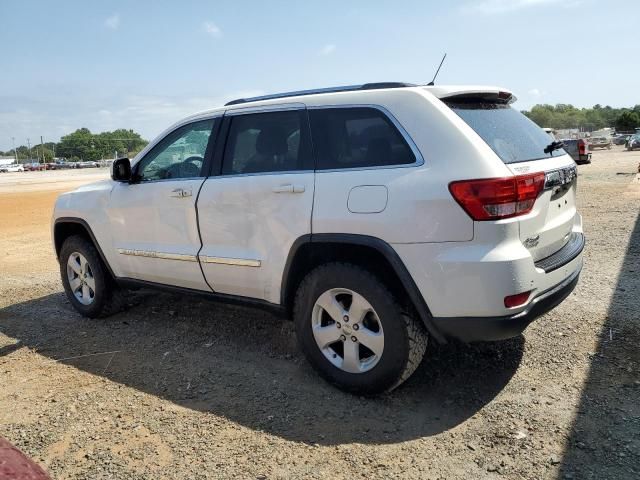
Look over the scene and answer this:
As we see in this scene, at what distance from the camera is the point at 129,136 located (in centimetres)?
15262

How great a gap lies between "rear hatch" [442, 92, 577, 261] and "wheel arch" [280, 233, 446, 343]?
0.68m

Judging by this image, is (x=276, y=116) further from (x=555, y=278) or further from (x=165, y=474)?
(x=165, y=474)

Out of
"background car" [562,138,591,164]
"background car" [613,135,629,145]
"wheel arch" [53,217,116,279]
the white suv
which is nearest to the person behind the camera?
the white suv

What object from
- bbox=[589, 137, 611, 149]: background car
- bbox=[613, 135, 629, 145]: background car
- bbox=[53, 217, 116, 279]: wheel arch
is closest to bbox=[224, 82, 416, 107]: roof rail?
bbox=[53, 217, 116, 279]: wheel arch

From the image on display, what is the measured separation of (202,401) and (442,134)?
2.25 metres

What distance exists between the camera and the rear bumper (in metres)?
2.89

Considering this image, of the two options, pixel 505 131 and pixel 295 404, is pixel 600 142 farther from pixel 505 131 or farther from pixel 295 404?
pixel 295 404

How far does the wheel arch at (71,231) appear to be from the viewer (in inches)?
196

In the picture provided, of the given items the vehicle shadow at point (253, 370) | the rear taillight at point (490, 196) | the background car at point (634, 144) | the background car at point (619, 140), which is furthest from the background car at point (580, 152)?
the background car at point (619, 140)

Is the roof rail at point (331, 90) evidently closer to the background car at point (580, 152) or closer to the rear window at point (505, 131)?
the rear window at point (505, 131)

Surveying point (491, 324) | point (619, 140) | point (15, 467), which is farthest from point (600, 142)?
point (15, 467)

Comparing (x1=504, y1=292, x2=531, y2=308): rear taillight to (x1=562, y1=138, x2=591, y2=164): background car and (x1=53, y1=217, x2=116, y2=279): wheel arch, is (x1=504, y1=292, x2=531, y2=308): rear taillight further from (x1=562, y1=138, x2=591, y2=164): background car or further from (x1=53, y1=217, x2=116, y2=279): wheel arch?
(x1=562, y1=138, x2=591, y2=164): background car

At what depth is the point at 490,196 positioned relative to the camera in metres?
2.81

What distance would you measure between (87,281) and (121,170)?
4.23 ft
